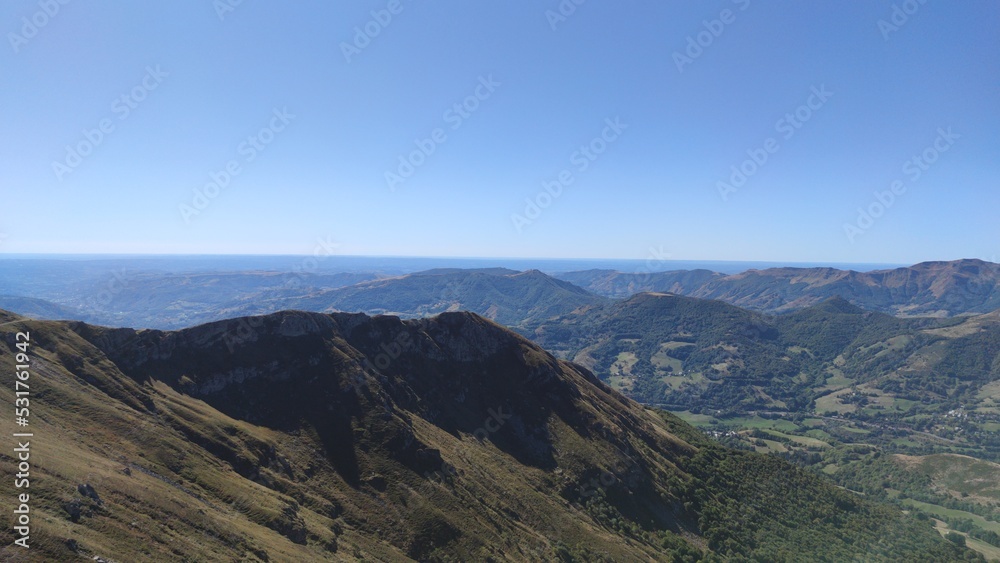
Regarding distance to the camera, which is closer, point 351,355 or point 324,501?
point 324,501

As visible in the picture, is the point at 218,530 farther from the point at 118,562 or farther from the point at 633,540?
the point at 633,540

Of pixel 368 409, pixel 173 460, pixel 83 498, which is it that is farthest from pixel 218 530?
pixel 368 409

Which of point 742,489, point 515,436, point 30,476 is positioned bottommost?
point 742,489

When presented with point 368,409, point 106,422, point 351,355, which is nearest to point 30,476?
point 106,422

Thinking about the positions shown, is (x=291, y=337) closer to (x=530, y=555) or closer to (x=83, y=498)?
(x=83, y=498)

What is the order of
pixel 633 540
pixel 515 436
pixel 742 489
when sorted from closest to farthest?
pixel 633 540, pixel 515 436, pixel 742 489

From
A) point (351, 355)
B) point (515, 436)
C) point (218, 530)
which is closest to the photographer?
point (218, 530)

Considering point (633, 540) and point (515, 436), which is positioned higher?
point (515, 436)
